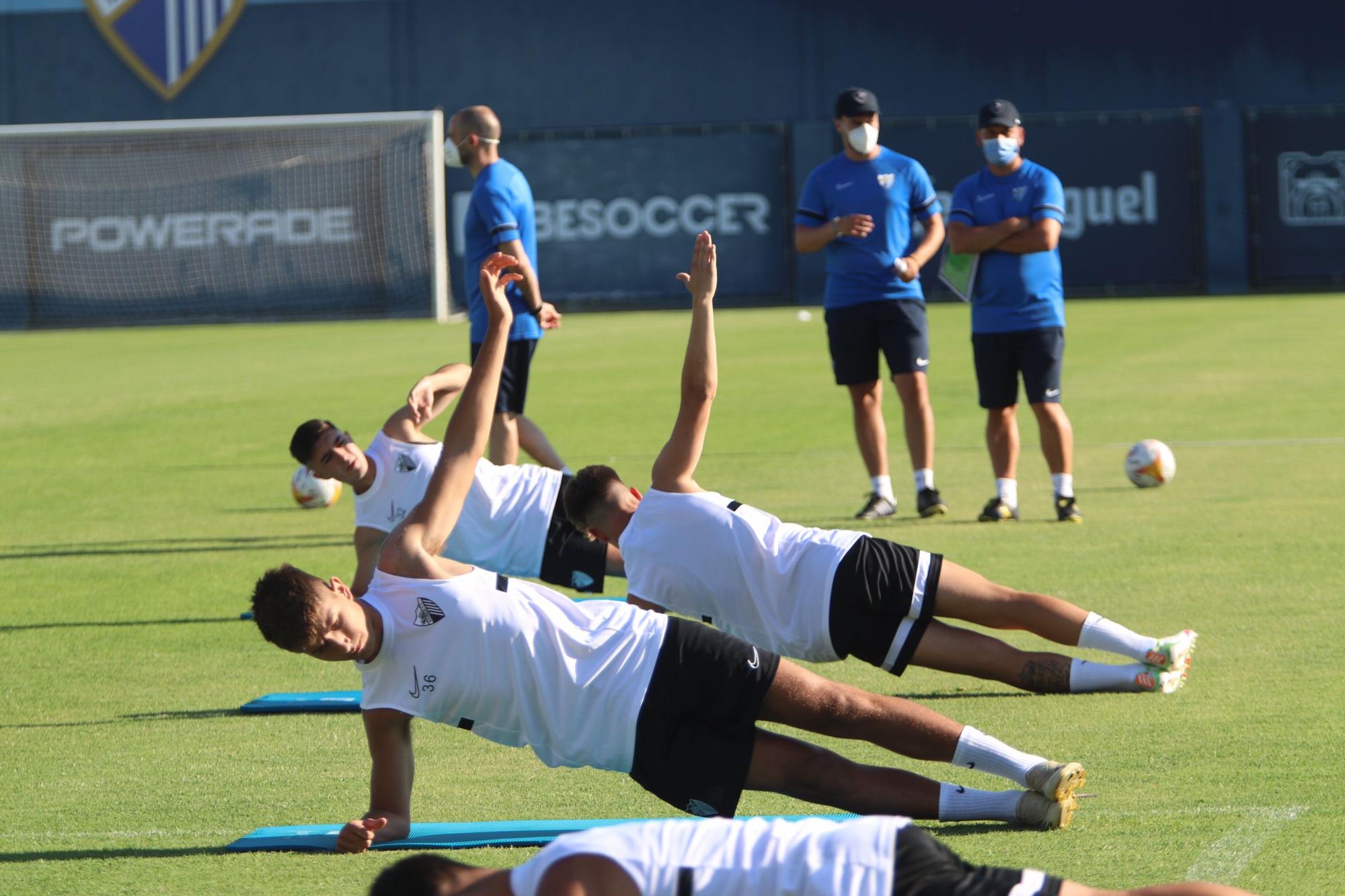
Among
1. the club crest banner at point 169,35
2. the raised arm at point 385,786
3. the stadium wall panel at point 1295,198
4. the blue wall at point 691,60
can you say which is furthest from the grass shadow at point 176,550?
the club crest banner at point 169,35

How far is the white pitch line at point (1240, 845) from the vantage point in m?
→ 4.42

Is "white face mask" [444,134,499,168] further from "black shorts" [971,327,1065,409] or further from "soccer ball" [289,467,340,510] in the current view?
"black shorts" [971,327,1065,409]

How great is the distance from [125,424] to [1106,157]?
831 inches

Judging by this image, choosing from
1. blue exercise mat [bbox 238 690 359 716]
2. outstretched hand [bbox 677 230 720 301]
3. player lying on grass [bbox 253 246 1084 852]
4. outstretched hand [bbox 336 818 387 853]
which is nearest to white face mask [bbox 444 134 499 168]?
blue exercise mat [bbox 238 690 359 716]

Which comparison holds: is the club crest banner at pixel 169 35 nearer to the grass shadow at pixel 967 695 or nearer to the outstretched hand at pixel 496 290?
the grass shadow at pixel 967 695

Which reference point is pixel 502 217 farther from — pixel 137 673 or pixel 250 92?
pixel 250 92

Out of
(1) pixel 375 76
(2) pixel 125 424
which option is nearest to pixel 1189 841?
(2) pixel 125 424

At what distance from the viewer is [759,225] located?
109 feet

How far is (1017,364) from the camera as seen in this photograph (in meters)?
10.4

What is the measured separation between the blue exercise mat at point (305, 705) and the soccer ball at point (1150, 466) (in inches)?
254

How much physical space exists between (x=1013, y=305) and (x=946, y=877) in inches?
292

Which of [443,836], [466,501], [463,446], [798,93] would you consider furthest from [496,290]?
[798,93]

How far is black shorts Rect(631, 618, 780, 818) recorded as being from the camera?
455cm

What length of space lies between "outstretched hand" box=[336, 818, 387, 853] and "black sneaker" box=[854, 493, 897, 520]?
20.1ft
